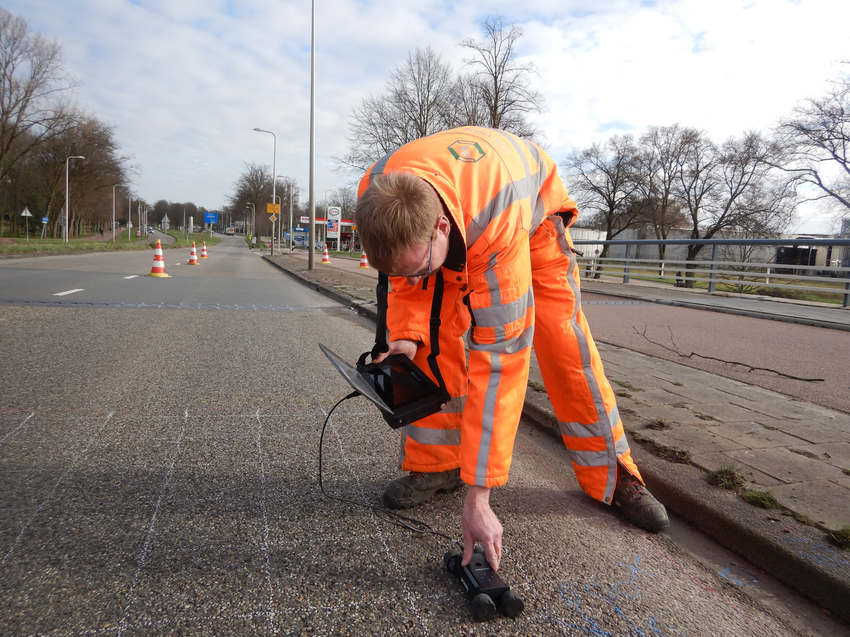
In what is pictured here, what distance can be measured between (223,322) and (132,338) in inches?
55.2

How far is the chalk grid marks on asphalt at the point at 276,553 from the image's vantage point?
61.8 inches

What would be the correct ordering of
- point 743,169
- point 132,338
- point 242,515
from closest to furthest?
point 242,515 → point 132,338 → point 743,169

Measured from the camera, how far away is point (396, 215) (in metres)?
1.53

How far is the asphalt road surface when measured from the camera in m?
1.58

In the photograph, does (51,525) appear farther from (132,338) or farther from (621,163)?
(621,163)

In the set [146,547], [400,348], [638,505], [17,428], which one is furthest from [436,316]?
[17,428]

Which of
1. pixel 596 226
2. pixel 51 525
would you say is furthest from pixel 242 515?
pixel 596 226

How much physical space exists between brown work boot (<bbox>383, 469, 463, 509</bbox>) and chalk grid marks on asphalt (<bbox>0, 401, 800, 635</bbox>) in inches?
2.3

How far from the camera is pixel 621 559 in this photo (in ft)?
6.47

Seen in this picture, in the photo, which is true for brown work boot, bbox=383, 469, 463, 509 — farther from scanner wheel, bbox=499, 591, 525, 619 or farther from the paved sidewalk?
the paved sidewalk

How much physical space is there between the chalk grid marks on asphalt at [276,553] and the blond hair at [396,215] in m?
1.07

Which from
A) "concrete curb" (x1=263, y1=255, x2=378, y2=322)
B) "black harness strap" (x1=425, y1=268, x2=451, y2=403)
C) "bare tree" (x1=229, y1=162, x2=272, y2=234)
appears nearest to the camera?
"black harness strap" (x1=425, y1=268, x2=451, y2=403)

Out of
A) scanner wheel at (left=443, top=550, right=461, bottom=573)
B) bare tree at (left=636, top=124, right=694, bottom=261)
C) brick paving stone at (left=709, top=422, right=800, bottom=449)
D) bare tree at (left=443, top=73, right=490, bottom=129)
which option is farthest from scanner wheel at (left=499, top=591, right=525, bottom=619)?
bare tree at (left=636, top=124, right=694, bottom=261)

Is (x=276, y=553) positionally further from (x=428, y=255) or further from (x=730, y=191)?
(x=730, y=191)
